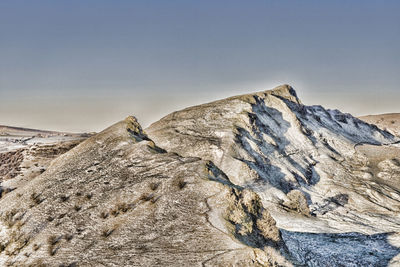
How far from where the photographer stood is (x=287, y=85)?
9875cm

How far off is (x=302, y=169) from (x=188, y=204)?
1814 inches

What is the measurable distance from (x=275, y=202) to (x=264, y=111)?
30.9 m

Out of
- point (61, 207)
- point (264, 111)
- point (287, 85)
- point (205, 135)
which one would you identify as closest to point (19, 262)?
point (61, 207)

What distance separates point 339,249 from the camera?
35.9 m

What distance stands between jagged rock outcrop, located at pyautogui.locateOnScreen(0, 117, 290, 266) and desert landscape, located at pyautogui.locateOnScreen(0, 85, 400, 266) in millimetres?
79

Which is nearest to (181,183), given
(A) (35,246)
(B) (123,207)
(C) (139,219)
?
(C) (139,219)

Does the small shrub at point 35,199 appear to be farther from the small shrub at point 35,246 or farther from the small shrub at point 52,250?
the small shrub at point 52,250

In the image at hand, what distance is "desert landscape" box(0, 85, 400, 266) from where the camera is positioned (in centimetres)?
2216

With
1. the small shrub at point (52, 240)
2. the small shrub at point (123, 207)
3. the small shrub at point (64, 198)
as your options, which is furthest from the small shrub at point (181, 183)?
the small shrub at point (64, 198)

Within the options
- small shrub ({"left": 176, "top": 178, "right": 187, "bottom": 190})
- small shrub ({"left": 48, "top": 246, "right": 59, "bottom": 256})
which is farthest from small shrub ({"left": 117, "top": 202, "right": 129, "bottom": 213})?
small shrub ({"left": 48, "top": 246, "right": 59, "bottom": 256})

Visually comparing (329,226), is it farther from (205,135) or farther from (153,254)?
(153,254)

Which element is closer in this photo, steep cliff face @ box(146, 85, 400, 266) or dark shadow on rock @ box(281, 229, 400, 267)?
dark shadow on rock @ box(281, 229, 400, 267)

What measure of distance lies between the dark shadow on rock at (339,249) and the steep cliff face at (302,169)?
9 cm

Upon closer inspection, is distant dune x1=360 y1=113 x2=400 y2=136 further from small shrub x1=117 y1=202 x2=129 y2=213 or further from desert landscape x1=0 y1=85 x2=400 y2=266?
small shrub x1=117 y1=202 x2=129 y2=213
